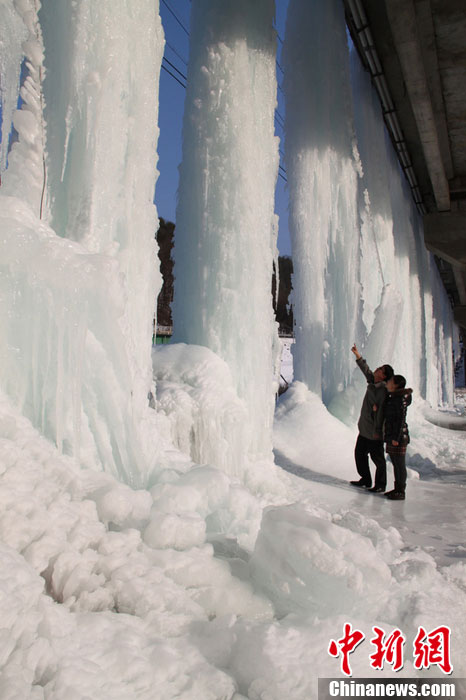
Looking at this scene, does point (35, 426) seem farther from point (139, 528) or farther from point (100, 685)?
point (100, 685)

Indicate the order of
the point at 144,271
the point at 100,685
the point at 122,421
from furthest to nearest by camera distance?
the point at 144,271 → the point at 122,421 → the point at 100,685

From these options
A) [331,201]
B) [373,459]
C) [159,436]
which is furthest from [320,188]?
[159,436]

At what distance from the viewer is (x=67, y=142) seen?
105 inches

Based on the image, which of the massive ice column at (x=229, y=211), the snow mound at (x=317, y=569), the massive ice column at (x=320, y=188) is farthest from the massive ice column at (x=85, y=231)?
the massive ice column at (x=320, y=188)

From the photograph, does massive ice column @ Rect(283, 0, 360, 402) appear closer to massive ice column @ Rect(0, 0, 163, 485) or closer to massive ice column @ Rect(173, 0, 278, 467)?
massive ice column @ Rect(173, 0, 278, 467)

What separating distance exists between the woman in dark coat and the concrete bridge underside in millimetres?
3634

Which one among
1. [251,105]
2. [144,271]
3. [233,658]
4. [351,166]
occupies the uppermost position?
[351,166]

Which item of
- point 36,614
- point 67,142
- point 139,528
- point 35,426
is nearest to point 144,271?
point 67,142

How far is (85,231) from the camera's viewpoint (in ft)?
8.70

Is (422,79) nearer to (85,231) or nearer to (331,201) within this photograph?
(331,201)

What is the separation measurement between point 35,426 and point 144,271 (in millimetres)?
1259

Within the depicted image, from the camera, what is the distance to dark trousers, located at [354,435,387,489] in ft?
14.0

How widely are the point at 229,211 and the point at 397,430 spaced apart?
2.16 meters

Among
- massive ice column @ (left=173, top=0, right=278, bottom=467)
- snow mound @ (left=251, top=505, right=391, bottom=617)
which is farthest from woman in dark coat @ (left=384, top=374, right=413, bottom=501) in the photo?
snow mound @ (left=251, top=505, right=391, bottom=617)
